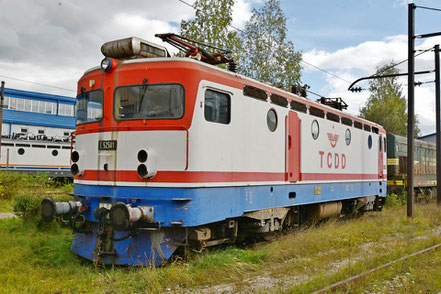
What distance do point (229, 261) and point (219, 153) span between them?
173 centimetres

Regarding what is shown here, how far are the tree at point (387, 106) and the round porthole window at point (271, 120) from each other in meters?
33.9

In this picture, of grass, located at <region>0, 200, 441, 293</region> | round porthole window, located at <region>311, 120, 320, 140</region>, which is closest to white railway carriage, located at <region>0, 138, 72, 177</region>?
grass, located at <region>0, 200, 441, 293</region>

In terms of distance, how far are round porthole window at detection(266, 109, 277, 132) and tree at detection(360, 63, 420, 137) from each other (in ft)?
111

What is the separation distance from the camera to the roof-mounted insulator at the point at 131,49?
6.95 metres

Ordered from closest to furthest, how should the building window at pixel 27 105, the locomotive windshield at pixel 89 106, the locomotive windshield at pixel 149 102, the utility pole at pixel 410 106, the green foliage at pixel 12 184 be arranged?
the locomotive windshield at pixel 149 102
the locomotive windshield at pixel 89 106
the utility pole at pixel 410 106
the green foliage at pixel 12 184
the building window at pixel 27 105

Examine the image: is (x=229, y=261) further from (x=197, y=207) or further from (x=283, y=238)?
(x=283, y=238)

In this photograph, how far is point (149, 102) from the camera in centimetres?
666

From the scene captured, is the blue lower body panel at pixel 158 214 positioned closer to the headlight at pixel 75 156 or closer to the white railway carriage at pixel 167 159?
the white railway carriage at pixel 167 159

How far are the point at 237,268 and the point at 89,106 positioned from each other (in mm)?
3740

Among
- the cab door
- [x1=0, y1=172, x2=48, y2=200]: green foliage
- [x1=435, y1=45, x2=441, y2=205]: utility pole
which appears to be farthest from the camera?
[x1=435, y1=45, x2=441, y2=205]: utility pole

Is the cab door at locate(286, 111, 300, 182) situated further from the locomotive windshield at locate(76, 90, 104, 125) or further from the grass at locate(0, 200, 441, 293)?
the locomotive windshield at locate(76, 90, 104, 125)

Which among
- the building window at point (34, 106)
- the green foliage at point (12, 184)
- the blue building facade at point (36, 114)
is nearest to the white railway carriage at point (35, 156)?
the green foliage at point (12, 184)

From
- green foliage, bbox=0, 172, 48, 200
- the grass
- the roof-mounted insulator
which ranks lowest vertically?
the grass

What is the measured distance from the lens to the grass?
5516 mm
